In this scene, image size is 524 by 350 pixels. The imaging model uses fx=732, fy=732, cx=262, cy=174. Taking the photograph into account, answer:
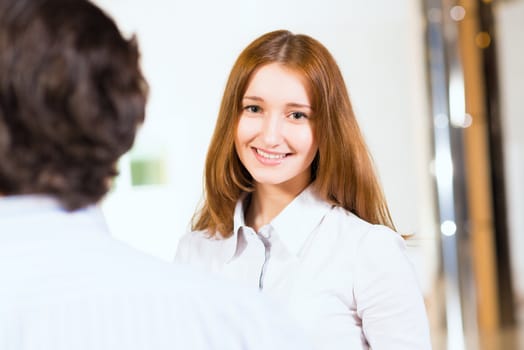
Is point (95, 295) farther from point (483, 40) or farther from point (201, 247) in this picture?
point (483, 40)

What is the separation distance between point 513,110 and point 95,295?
7.61ft

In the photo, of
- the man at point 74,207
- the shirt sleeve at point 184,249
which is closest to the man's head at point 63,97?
the man at point 74,207

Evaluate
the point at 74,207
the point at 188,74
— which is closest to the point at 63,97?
the point at 74,207

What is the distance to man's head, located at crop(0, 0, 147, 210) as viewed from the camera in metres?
0.48

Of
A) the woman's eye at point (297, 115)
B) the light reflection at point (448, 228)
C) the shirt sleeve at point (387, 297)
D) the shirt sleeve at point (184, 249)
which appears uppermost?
the woman's eye at point (297, 115)

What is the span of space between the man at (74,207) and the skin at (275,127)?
0.40m

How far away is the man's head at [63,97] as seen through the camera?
0.48 m

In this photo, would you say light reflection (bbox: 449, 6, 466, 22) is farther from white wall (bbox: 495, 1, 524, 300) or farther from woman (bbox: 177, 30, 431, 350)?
woman (bbox: 177, 30, 431, 350)

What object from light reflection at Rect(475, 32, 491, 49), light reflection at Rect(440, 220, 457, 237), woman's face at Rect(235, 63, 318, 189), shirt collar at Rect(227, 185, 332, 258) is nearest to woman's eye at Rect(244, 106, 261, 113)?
woman's face at Rect(235, 63, 318, 189)

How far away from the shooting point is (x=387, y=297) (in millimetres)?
895

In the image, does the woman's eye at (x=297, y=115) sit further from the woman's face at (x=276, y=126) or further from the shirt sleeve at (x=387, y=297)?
the shirt sleeve at (x=387, y=297)

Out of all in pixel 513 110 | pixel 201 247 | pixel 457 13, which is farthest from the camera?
pixel 513 110

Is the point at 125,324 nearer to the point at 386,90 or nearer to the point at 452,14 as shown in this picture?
the point at 386,90

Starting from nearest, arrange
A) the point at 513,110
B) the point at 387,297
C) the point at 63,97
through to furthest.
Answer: the point at 63,97, the point at 387,297, the point at 513,110
